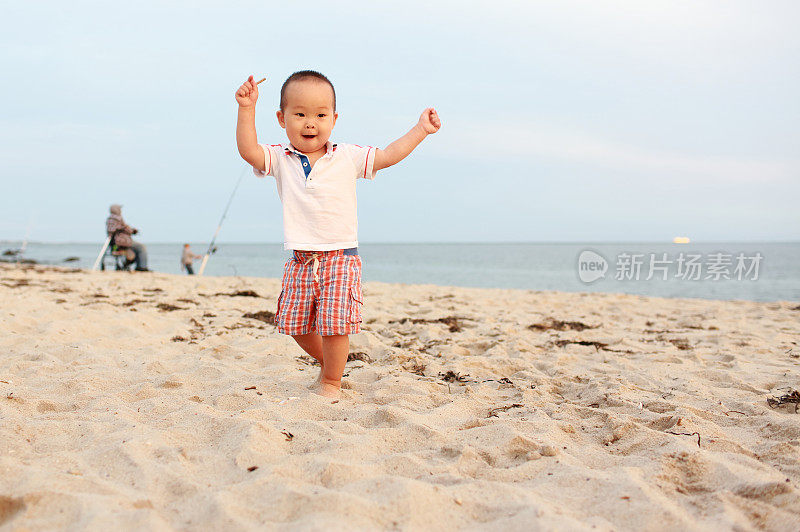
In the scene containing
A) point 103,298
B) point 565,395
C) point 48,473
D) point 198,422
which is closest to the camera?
point 48,473

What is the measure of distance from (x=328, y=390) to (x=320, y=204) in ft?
2.96

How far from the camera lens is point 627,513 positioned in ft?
4.97

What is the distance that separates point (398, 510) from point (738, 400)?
2002mm

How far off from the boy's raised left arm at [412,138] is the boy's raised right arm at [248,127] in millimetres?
594

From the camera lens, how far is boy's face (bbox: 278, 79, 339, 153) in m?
2.54

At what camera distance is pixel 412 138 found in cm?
271

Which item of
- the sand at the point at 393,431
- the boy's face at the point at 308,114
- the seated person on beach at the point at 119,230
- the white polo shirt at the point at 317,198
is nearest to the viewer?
the sand at the point at 393,431

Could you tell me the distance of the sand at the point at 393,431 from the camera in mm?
1498

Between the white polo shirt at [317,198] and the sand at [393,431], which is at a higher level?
the white polo shirt at [317,198]

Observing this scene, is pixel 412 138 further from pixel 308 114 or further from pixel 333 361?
pixel 333 361

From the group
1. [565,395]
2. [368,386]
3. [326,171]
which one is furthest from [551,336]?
[326,171]

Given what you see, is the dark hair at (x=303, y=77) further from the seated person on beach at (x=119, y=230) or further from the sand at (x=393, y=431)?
the seated person on beach at (x=119, y=230)

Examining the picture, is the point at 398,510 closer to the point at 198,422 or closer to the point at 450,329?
the point at 198,422

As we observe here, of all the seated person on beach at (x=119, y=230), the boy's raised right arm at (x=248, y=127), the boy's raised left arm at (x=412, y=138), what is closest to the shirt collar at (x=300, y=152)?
the boy's raised right arm at (x=248, y=127)
